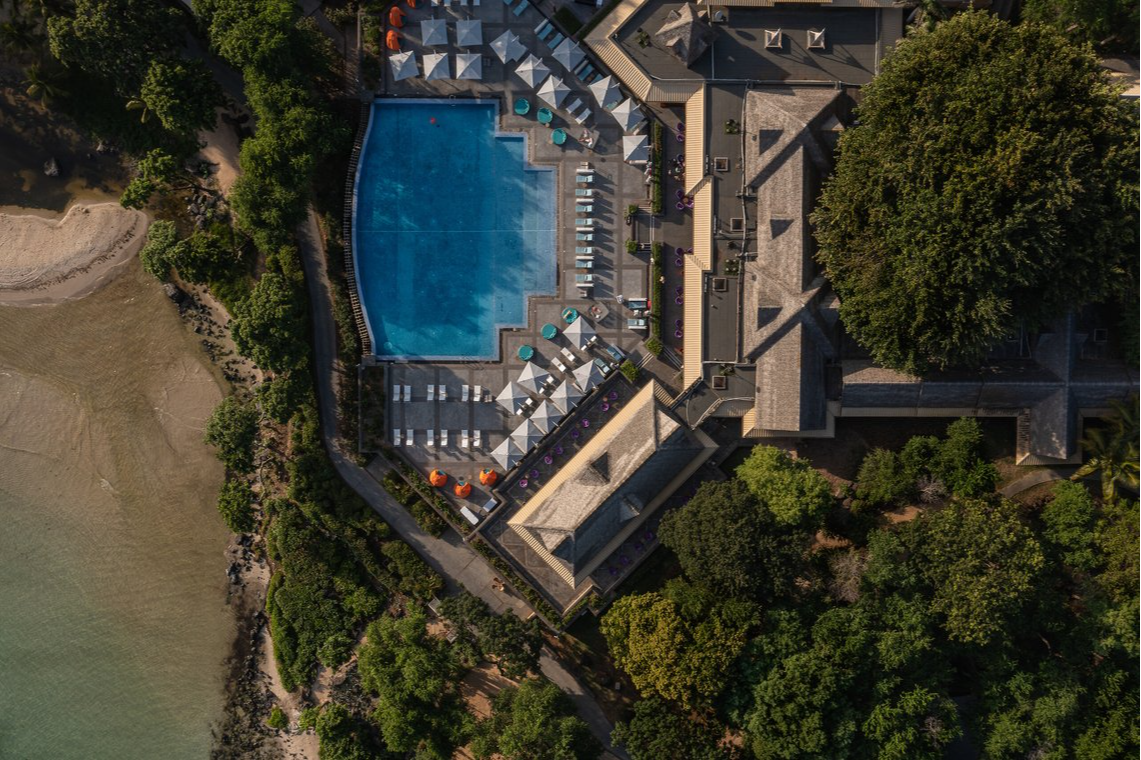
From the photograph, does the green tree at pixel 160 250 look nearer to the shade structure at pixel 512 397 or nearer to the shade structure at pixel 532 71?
the shade structure at pixel 512 397

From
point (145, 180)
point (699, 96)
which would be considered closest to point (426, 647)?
point (145, 180)

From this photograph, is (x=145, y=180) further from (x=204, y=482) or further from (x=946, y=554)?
(x=946, y=554)

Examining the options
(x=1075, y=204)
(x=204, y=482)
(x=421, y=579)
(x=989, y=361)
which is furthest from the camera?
(x=204, y=482)

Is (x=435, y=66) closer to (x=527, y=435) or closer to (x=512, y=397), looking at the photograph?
(x=512, y=397)

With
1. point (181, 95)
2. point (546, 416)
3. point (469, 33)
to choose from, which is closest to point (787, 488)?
point (546, 416)

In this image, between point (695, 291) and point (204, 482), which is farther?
point (204, 482)

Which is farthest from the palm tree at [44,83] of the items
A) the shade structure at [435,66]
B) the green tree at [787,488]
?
the green tree at [787,488]
